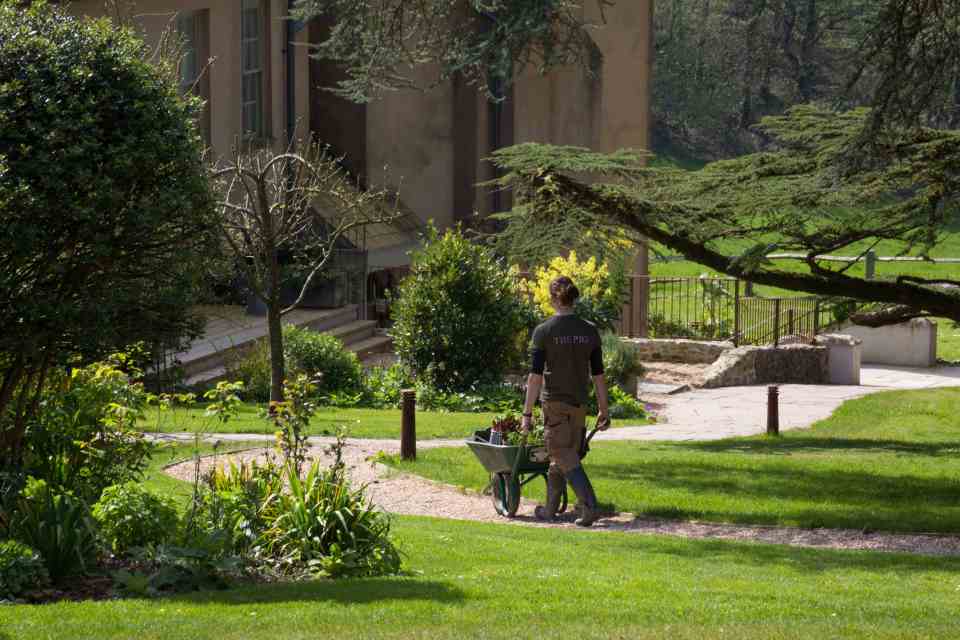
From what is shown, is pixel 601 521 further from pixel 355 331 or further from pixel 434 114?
pixel 434 114

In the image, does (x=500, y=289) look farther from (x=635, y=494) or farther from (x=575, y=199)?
(x=635, y=494)

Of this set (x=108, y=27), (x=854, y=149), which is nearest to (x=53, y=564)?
(x=108, y=27)

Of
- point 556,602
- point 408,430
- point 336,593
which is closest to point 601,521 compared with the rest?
point 408,430

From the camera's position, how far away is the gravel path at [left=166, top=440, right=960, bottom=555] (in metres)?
10.5

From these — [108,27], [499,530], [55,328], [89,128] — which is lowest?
[499,530]

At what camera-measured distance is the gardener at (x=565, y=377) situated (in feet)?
32.7

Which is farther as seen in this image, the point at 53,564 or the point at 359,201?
the point at 359,201

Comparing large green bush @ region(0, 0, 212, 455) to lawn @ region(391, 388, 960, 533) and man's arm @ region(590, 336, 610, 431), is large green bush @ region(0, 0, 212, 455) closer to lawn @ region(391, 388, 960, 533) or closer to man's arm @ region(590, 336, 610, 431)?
man's arm @ region(590, 336, 610, 431)

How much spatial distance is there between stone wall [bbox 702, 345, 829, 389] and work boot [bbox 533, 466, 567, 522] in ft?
48.0

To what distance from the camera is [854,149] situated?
37.4 ft

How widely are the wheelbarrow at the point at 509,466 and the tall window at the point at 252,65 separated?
54.0 feet

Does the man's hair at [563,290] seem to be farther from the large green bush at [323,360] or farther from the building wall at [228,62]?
the building wall at [228,62]

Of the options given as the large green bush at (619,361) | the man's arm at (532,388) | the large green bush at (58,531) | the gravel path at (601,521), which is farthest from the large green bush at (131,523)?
the large green bush at (619,361)

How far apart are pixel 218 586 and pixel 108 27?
3277 mm
